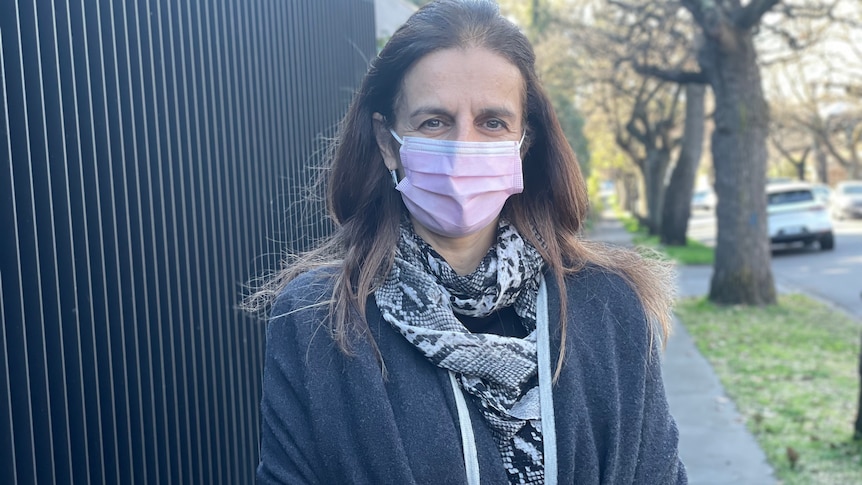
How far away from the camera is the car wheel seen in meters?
20.5

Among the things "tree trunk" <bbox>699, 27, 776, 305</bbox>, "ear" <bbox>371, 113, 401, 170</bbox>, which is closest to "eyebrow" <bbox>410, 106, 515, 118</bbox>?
"ear" <bbox>371, 113, 401, 170</bbox>

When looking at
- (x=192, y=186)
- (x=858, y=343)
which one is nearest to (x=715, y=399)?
(x=858, y=343)

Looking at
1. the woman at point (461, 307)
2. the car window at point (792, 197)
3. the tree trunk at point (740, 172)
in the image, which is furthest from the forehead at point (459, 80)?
the car window at point (792, 197)

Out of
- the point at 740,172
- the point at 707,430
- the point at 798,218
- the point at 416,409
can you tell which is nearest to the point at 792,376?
the point at 707,430

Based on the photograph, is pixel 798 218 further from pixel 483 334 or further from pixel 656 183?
pixel 483 334

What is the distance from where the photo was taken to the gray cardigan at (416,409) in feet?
5.76

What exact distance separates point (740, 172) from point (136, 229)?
10665mm

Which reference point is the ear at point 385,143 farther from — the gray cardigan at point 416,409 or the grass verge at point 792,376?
the grass verge at point 792,376

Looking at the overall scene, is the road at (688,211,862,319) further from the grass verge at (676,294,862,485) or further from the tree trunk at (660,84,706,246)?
the tree trunk at (660,84,706,246)

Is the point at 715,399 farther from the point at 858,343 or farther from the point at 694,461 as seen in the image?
the point at 858,343

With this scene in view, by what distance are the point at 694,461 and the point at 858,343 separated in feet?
14.7

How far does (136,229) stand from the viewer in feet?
8.75

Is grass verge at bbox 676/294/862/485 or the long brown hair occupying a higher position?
the long brown hair

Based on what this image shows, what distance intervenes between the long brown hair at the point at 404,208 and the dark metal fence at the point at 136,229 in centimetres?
56
